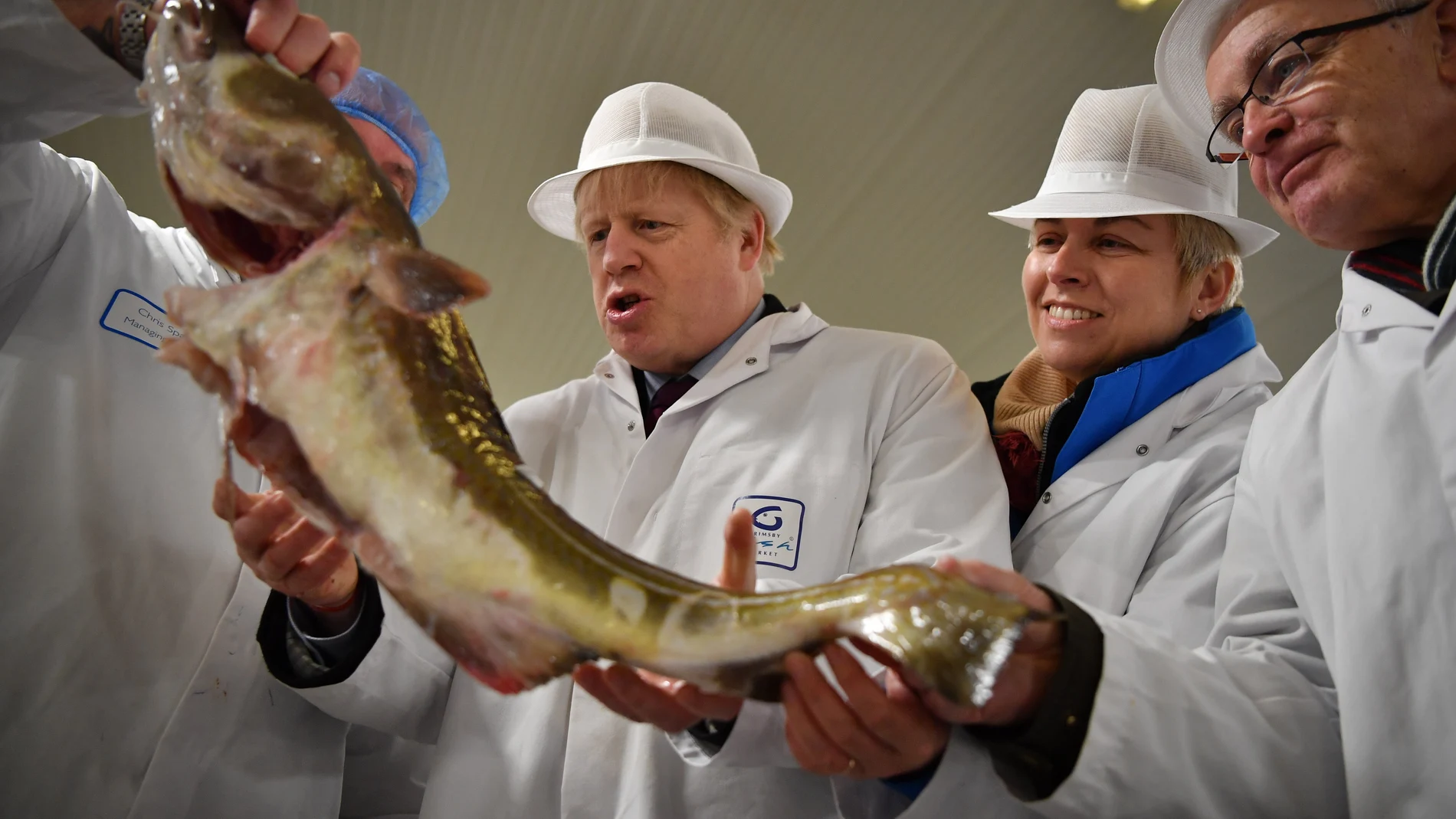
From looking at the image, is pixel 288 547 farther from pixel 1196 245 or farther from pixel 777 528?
pixel 1196 245

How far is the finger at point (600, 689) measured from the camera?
3.03 ft

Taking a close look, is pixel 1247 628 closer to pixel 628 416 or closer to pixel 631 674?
pixel 631 674

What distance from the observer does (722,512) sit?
5.06 feet

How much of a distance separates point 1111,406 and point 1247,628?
0.56 meters

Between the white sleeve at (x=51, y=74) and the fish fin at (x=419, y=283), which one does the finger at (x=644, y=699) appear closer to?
the fish fin at (x=419, y=283)

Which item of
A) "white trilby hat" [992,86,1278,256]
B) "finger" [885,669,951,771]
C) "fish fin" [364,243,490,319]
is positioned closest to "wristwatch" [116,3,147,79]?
"fish fin" [364,243,490,319]

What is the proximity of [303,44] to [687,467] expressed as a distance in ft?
2.98

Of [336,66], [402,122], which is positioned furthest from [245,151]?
[402,122]

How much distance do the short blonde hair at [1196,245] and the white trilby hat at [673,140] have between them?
841mm

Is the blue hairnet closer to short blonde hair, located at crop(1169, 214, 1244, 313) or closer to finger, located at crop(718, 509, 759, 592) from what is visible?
finger, located at crop(718, 509, 759, 592)

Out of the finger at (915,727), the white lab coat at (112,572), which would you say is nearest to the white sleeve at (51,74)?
the white lab coat at (112,572)

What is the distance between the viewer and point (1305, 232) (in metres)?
1.38

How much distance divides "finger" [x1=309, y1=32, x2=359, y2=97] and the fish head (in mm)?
60

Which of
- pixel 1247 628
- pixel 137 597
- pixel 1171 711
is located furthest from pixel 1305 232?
pixel 137 597
